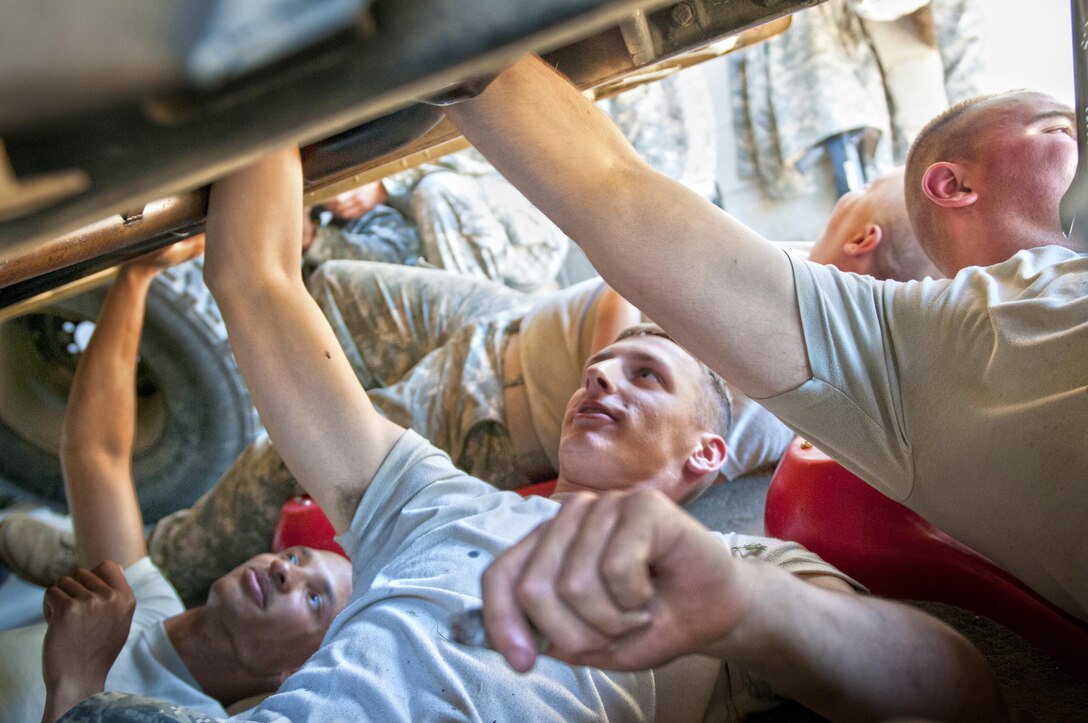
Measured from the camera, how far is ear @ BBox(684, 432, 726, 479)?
5.11 ft

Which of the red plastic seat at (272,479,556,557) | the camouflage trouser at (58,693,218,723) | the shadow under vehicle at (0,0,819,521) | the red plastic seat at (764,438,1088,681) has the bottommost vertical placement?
the red plastic seat at (764,438,1088,681)

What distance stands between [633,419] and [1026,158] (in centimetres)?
67

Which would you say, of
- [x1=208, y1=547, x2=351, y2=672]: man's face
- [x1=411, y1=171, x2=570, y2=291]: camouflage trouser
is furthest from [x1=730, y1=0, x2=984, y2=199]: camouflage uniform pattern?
[x1=208, y1=547, x2=351, y2=672]: man's face

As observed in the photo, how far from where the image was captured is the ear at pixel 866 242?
83.0 inches

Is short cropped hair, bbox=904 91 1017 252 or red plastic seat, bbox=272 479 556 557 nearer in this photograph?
short cropped hair, bbox=904 91 1017 252

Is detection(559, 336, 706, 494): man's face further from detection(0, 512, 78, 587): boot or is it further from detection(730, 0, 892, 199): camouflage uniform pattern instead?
detection(730, 0, 892, 199): camouflage uniform pattern

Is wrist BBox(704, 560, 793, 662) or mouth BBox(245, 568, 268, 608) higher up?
wrist BBox(704, 560, 793, 662)

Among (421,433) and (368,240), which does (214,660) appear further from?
(368,240)

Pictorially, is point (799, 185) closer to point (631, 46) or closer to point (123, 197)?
point (631, 46)

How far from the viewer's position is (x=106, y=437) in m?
1.74

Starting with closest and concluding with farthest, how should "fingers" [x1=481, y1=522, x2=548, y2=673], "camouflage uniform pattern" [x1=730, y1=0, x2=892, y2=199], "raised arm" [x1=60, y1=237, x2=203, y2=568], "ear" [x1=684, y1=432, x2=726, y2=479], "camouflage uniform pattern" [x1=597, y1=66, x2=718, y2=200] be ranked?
1. "fingers" [x1=481, y1=522, x2=548, y2=673]
2. "ear" [x1=684, y1=432, x2=726, y2=479]
3. "raised arm" [x1=60, y1=237, x2=203, y2=568]
4. "camouflage uniform pattern" [x1=730, y1=0, x2=892, y2=199]
5. "camouflage uniform pattern" [x1=597, y1=66, x2=718, y2=200]

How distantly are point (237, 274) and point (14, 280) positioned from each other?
0.27m

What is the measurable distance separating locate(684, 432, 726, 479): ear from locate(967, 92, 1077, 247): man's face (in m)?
0.55

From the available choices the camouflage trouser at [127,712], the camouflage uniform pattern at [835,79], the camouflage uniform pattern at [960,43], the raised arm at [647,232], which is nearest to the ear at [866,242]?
the raised arm at [647,232]
